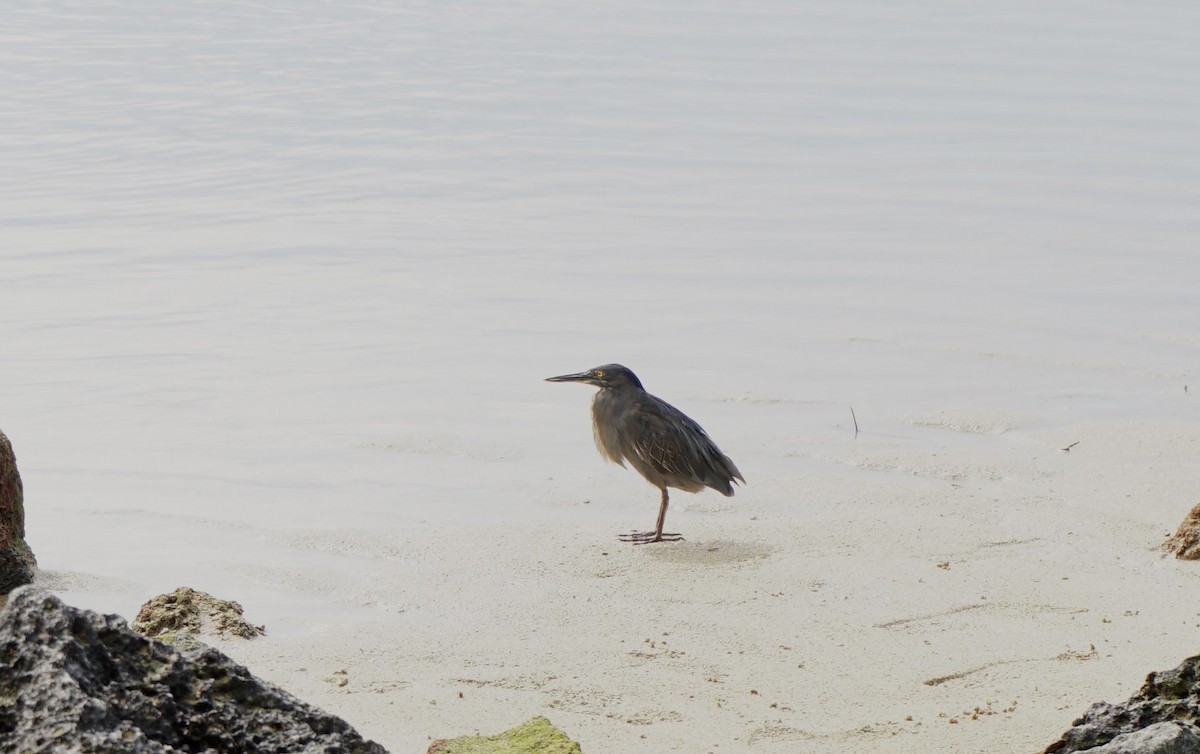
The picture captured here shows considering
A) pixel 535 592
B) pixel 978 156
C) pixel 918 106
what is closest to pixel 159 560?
pixel 535 592

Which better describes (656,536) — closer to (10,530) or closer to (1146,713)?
(10,530)

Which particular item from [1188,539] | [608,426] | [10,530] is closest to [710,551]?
[608,426]

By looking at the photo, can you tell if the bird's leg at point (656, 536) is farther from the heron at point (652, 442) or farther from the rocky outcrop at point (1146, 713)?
the rocky outcrop at point (1146, 713)

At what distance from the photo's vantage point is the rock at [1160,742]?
2801 millimetres

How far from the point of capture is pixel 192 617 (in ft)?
18.6

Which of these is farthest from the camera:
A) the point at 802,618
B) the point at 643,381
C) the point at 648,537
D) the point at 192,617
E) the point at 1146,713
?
the point at 643,381

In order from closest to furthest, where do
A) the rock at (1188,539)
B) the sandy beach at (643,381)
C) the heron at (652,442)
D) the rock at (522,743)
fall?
1. the rock at (522,743)
2. the sandy beach at (643,381)
3. the rock at (1188,539)
4. the heron at (652,442)

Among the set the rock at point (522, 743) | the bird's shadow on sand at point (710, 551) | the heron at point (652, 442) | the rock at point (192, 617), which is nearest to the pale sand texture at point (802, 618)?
the bird's shadow on sand at point (710, 551)

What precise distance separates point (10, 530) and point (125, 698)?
390cm

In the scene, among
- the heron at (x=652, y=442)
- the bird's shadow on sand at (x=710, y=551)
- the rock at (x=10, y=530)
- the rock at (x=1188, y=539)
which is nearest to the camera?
the rock at (x=10, y=530)

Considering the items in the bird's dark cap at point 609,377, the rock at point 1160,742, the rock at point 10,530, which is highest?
the bird's dark cap at point 609,377

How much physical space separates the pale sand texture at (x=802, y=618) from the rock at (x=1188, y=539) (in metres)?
0.07

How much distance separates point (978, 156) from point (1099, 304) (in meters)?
7.24

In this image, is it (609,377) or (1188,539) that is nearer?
(1188,539)
